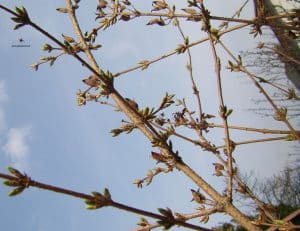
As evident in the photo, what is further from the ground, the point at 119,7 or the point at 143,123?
the point at 119,7

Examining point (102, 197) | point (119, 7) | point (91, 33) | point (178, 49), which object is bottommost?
point (102, 197)

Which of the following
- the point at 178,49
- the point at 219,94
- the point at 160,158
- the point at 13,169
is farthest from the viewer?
the point at 178,49

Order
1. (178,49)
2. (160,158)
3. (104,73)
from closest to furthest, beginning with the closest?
(104,73) < (160,158) < (178,49)

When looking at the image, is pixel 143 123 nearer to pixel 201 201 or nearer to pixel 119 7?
pixel 201 201

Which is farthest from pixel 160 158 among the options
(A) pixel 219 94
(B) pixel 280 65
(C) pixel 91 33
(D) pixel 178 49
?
(B) pixel 280 65

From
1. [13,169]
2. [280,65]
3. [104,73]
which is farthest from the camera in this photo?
[280,65]

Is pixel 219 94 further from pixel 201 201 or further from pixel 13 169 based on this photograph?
pixel 13 169

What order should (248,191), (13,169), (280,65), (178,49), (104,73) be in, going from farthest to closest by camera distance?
(280,65), (178,49), (248,191), (104,73), (13,169)

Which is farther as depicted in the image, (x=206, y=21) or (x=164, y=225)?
(x=206, y=21)

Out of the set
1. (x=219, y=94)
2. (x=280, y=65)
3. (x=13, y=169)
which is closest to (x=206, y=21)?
(x=219, y=94)
